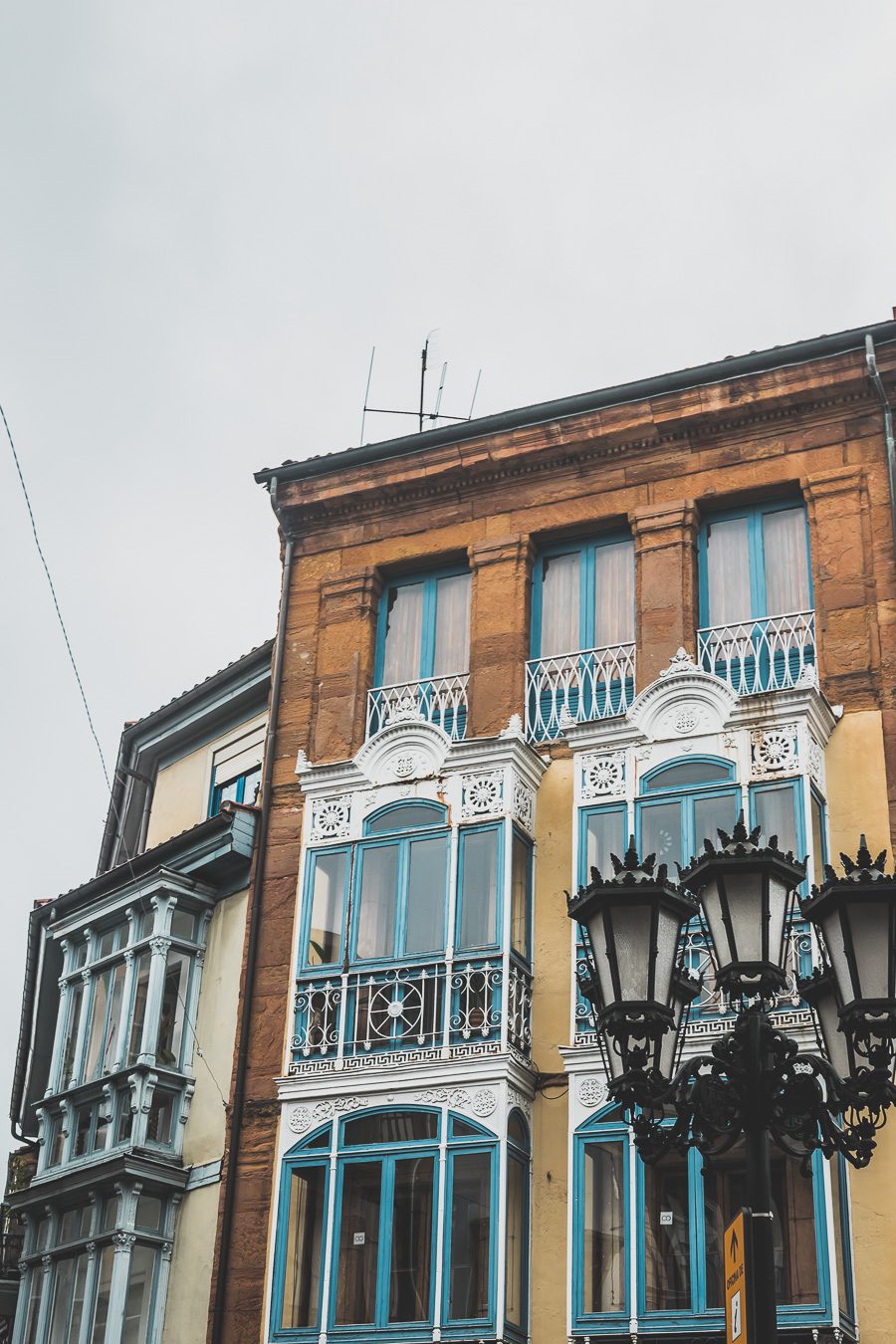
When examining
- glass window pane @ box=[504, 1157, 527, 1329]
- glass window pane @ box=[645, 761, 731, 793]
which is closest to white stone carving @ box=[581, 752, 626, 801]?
glass window pane @ box=[645, 761, 731, 793]

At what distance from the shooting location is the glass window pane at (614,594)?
20.1 meters

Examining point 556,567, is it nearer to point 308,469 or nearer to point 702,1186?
point 308,469

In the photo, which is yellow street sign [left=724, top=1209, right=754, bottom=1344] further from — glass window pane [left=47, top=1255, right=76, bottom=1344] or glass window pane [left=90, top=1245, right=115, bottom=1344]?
glass window pane [left=47, top=1255, right=76, bottom=1344]

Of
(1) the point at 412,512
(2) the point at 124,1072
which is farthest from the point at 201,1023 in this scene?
(1) the point at 412,512

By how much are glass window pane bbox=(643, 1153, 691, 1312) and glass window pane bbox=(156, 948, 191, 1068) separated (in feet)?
21.6

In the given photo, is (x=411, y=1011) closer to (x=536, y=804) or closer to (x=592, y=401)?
(x=536, y=804)

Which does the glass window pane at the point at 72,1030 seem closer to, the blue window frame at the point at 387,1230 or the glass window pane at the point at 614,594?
the blue window frame at the point at 387,1230

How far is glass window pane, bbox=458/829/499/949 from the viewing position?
18.2m

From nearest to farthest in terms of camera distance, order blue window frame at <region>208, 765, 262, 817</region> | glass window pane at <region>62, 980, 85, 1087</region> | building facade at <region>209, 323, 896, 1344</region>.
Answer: building facade at <region>209, 323, 896, 1344</region>, glass window pane at <region>62, 980, 85, 1087</region>, blue window frame at <region>208, 765, 262, 817</region>

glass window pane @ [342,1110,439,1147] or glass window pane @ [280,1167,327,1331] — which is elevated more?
glass window pane @ [342,1110,439,1147]

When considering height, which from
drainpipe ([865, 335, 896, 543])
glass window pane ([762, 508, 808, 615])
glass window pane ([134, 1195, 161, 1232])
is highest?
drainpipe ([865, 335, 896, 543])

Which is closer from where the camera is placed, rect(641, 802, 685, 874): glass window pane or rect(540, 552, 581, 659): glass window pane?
rect(641, 802, 685, 874): glass window pane

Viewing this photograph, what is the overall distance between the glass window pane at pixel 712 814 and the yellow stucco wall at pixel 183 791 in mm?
7824

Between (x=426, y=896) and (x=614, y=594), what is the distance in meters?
4.34
